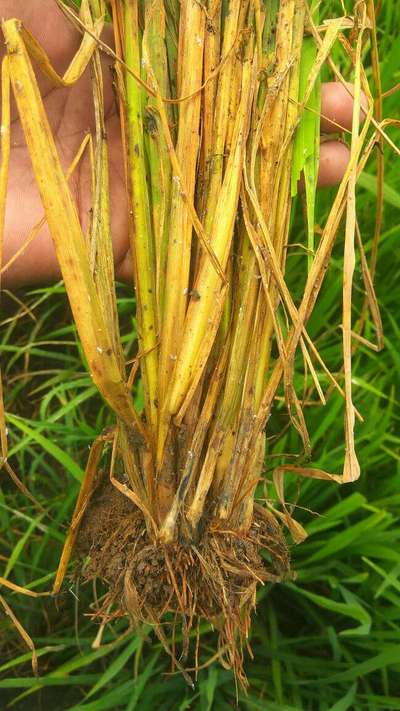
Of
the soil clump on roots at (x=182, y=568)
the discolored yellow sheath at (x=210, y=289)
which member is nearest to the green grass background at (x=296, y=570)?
the soil clump on roots at (x=182, y=568)

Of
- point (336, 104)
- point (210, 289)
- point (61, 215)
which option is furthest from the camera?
point (336, 104)

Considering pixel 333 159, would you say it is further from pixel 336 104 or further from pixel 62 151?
pixel 62 151

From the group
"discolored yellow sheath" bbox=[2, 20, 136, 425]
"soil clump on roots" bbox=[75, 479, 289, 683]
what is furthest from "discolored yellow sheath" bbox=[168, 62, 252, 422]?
"soil clump on roots" bbox=[75, 479, 289, 683]

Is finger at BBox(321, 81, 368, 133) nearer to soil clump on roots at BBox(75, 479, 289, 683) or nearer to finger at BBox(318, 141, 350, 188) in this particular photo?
finger at BBox(318, 141, 350, 188)

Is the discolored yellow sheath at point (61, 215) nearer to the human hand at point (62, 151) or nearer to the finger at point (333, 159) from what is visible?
the human hand at point (62, 151)

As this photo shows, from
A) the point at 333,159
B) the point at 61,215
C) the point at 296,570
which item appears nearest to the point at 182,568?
the point at 296,570

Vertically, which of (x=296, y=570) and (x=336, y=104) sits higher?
(x=336, y=104)
